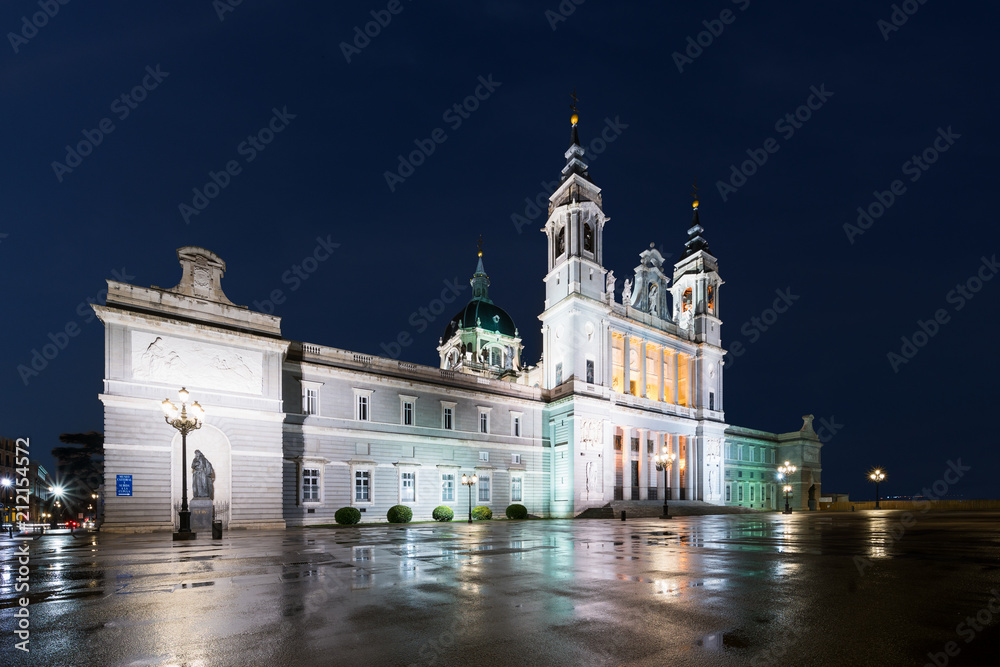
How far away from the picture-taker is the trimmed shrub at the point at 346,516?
111ft

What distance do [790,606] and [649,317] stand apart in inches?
2049

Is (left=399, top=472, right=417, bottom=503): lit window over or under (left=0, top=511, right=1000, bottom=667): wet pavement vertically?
under

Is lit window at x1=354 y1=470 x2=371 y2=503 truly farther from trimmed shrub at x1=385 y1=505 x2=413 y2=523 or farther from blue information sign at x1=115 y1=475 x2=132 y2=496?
blue information sign at x1=115 y1=475 x2=132 y2=496

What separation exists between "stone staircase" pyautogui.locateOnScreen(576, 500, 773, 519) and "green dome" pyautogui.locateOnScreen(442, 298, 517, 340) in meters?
44.6

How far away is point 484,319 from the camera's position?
8981 cm

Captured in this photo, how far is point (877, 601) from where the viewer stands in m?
7.69

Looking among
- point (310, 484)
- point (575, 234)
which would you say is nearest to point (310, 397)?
point (310, 484)

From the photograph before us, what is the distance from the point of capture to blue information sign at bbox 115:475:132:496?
26.5 meters

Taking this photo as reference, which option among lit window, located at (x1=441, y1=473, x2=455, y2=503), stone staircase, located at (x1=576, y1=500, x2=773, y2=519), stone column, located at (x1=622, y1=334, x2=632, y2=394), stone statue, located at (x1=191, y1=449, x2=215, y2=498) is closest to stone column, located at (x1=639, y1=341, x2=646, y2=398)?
stone column, located at (x1=622, y1=334, x2=632, y2=394)

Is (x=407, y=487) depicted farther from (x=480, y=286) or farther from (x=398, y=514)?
(x=480, y=286)


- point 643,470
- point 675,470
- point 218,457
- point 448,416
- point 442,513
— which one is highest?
point 448,416

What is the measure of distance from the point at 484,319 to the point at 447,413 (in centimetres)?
4826

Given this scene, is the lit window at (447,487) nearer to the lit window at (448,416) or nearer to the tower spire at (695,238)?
the lit window at (448,416)

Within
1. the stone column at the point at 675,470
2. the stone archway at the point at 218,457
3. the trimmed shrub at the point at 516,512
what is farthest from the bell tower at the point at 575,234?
the stone archway at the point at 218,457
